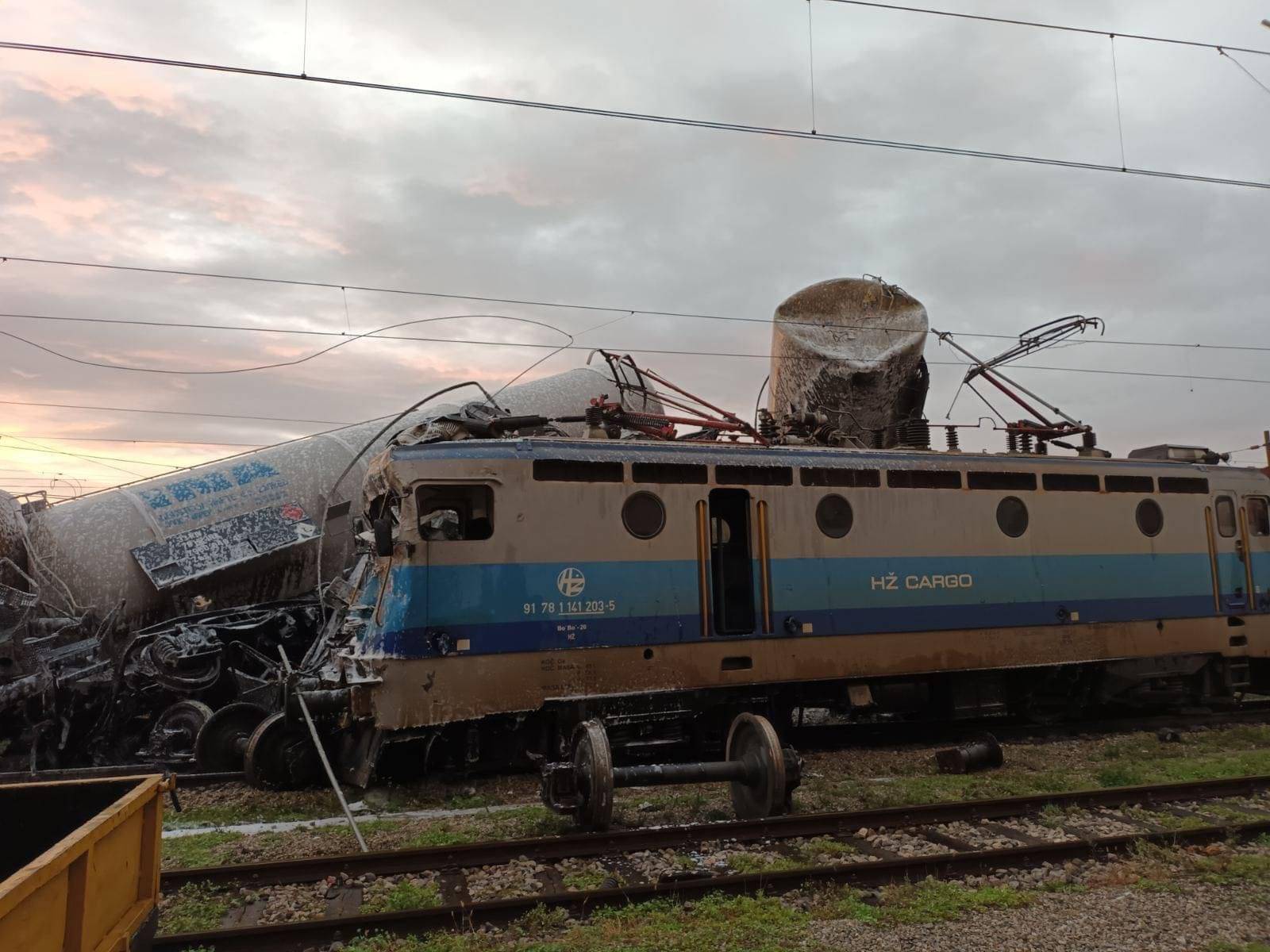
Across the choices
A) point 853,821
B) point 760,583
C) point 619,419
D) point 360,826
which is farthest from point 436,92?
point 853,821

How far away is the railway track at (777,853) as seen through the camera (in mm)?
5641

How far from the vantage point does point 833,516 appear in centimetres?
1058

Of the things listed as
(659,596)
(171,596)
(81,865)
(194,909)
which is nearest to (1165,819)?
(659,596)

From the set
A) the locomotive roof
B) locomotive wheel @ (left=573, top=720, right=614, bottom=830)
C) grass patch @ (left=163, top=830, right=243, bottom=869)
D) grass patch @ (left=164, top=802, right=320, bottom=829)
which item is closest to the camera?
grass patch @ (left=163, top=830, right=243, bottom=869)

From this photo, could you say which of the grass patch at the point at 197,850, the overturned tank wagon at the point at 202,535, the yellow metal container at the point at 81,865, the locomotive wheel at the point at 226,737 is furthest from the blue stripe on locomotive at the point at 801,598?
the overturned tank wagon at the point at 202,535

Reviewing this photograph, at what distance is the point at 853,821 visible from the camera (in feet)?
24.6

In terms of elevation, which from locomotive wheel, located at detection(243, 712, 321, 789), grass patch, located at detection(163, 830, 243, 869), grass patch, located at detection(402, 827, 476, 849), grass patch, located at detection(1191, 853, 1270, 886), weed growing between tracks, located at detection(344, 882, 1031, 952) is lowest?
grass patch, located at detection(1191, 853, 1270, 886)

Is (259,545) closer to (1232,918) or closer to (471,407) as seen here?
(471,407)

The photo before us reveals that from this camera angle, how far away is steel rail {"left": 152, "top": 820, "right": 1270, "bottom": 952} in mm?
5395

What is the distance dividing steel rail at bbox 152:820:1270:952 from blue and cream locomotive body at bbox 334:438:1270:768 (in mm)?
2947

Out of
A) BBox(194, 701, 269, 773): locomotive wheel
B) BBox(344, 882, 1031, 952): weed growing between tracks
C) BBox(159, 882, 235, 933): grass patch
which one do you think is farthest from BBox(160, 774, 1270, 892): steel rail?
BBox(194, 701, 269, 773): locomotive wheel

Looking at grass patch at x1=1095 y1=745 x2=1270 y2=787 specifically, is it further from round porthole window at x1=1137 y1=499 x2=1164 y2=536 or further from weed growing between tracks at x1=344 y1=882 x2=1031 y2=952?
weed growing between tracks at x1=344 y1=882 x2=1031 y2=952

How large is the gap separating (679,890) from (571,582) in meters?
3.76

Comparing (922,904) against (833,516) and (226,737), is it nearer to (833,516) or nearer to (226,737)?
(833,516)
